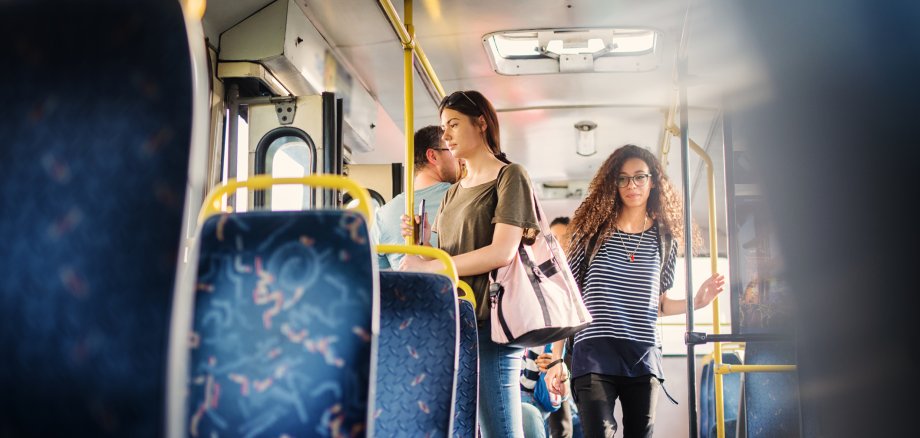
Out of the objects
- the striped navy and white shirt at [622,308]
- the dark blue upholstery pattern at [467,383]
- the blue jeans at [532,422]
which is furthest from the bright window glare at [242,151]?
the dark blue upholstery pattern at [467,383]

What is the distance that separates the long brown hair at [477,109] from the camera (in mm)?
2564

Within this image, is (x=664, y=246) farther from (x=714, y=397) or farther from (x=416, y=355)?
(x=714, y=397)

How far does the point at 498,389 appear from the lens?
7.38ft

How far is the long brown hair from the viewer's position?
8.41 ft

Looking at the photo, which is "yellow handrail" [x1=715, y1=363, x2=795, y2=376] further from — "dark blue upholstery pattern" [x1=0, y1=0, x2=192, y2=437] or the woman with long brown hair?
"dark blue upholstery pattern" [x1=0, y1=0, x2=192, y2=437]

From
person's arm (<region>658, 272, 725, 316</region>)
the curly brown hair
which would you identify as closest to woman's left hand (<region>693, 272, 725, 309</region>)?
person's arm (<region>658, 272, 725, 316</region>)

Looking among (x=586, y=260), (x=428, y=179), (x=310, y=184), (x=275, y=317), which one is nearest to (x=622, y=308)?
(x=586, y=260)

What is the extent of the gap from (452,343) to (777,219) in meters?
0.96

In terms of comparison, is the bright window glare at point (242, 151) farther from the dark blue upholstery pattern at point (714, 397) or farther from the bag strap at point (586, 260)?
the dark blue upholstery pattern at point (714, 397)

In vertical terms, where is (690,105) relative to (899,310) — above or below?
above

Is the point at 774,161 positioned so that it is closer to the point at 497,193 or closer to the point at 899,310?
the point at 899,310

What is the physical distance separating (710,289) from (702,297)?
5cm

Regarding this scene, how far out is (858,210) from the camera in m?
0.83

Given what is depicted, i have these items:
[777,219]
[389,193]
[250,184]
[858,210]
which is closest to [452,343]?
[250,184]
